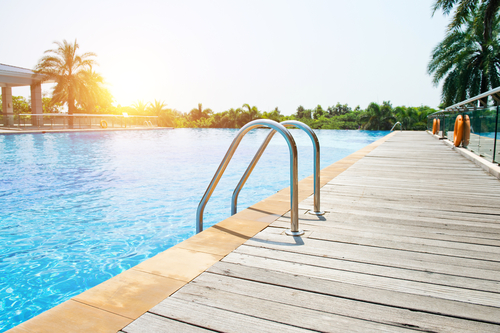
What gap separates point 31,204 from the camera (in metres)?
5.79

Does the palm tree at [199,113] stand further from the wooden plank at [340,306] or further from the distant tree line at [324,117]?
the wooden plank at [340,306]

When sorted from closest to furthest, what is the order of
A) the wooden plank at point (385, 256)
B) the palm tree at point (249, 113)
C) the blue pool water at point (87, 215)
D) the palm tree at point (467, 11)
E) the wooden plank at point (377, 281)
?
the wooden plank at point (377, 281) → the wooden plank at point (385, 256) → the blue pool water at point (87, 215) → the palm tree at point (467, 11) → the palm tree at point (249, 113)

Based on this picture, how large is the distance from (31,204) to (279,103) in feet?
136

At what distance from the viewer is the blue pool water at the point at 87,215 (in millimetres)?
3315

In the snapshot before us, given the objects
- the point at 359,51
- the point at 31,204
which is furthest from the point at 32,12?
the point at 359,51

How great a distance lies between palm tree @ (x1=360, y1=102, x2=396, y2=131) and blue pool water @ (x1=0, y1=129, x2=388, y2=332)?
27.2 m

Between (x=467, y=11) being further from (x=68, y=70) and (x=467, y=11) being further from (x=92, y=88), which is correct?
(x=68, y=70)

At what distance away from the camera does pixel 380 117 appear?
34.8 meters

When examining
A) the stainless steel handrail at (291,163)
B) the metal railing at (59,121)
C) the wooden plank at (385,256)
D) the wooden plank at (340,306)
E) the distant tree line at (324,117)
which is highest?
the distant tree line at (324,117)

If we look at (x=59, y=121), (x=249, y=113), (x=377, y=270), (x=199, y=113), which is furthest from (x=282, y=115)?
(x=377, y=270)

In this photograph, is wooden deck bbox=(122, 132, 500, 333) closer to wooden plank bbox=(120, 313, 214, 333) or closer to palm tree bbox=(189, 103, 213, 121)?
wooden plank bbox=(120, 313, 214, 333)

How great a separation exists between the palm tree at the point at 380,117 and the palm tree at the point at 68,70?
27.9 meters

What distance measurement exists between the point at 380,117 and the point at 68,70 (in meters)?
30.6

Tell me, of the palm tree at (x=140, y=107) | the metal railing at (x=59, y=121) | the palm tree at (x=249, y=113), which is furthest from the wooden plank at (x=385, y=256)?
the palm tree at (x=140, y=107)
